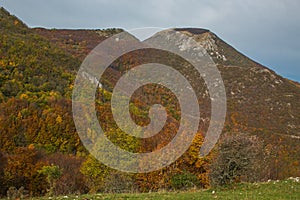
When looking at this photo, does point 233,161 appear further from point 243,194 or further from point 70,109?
point 70,109

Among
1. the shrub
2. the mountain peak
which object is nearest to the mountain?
the mountain peak

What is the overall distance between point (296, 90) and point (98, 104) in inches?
4262

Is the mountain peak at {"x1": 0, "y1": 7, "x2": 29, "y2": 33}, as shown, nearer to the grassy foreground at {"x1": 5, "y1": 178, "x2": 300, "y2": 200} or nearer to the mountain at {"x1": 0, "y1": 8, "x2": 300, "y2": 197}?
the mountain at {"x1": 0, "y1": 8, "x2": 300, "y2": 197}

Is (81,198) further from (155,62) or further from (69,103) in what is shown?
(155,62)

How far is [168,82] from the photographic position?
5217 inches

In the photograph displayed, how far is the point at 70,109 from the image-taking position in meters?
67.4

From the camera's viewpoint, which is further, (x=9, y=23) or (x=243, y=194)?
(x=9, y=23)

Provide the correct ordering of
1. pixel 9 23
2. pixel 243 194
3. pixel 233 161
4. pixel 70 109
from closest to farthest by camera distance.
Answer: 1. pixel 243 194
2. pixel 233 161
3. pixel 70 109
4. pixel 9 23

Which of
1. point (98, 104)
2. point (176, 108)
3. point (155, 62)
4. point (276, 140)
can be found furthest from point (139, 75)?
point (98, 104)

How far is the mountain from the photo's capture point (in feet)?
147

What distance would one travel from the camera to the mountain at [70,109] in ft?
147

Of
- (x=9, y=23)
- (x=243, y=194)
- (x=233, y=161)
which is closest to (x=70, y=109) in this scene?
(x=233, y=161)

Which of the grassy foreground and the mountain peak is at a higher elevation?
the mountain peak

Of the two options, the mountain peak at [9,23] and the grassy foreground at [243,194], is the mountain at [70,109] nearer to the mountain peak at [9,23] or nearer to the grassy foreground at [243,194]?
the mountain peak at [9,23]
